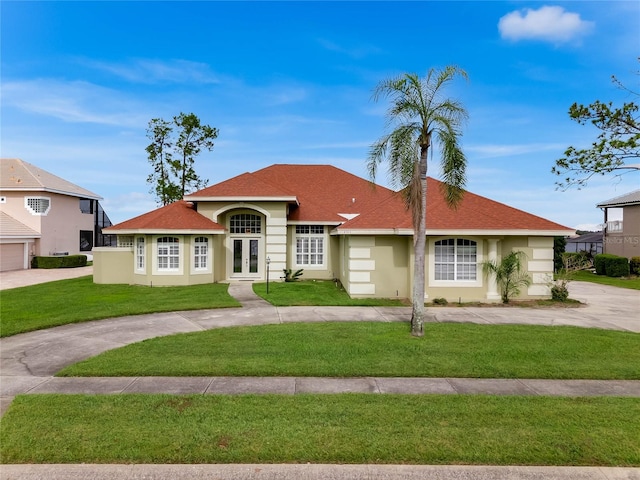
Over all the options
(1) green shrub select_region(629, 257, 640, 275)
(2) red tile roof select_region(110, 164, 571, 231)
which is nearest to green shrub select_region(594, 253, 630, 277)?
(1) green shrub select_region(629, 257, 640, 275)

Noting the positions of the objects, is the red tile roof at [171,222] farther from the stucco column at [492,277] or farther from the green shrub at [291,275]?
the stucco column at [492,277]

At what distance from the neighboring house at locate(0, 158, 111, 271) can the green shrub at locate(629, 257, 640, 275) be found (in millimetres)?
47407

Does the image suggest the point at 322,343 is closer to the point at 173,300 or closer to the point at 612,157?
the point at 173,300

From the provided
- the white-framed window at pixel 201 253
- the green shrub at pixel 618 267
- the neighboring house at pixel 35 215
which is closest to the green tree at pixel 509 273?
the white-framed window at pixel 201 253

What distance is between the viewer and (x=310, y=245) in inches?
890

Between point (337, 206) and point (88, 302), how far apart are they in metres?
14.9

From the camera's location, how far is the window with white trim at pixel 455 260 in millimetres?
15812

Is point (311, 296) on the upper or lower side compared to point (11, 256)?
lower

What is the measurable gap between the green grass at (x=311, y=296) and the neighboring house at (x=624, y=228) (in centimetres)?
2724

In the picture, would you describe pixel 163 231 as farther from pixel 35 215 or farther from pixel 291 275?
pixel 35 215

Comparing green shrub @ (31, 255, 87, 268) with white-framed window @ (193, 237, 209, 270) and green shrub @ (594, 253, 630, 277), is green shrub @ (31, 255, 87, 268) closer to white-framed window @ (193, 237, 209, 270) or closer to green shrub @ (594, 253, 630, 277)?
white-framed window @ (193, 237, 209, 270)

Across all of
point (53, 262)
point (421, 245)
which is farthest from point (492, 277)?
point (53, 262)

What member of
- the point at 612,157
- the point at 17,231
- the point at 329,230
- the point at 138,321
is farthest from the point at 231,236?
the point at 17,231

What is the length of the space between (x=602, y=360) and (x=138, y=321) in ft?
40.8
